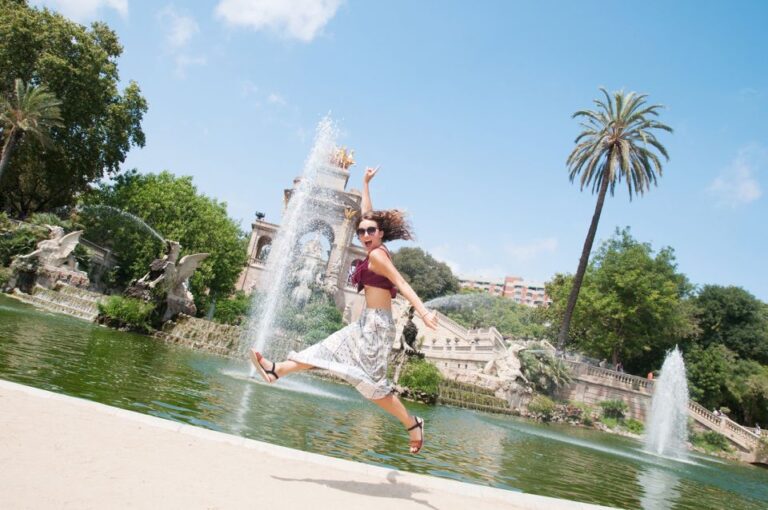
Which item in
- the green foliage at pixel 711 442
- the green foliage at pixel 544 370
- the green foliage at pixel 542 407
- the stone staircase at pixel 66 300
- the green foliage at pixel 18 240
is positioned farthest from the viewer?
the green foliage at pixel 711 442

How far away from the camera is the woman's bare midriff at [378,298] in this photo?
4.13m

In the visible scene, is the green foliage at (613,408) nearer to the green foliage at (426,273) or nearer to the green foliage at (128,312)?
the green foliage at (128,312)

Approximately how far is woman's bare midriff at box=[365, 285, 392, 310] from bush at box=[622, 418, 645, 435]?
114 feet

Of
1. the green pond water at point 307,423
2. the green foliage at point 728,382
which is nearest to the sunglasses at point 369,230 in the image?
the green pond water at point 307,423

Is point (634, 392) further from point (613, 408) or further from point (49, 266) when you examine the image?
point (49, 266)

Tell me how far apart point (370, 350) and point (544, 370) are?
2921 cm

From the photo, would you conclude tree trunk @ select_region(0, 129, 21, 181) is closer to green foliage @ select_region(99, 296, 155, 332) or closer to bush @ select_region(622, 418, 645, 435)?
green foliage @ select_region(99, 296, 155, 332)

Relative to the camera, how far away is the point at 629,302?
39594 millimetres

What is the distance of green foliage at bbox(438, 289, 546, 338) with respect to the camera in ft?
194

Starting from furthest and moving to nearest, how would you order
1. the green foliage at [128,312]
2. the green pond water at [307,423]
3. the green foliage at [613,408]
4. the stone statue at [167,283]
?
1. the green foliage at [613,408]
2. the stone statue at [167,283]
3. the green foliage at [128,312]
4. the green pond water at [307,423]

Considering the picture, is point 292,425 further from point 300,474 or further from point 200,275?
point 200,275

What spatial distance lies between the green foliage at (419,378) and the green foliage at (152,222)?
22130 millimetres

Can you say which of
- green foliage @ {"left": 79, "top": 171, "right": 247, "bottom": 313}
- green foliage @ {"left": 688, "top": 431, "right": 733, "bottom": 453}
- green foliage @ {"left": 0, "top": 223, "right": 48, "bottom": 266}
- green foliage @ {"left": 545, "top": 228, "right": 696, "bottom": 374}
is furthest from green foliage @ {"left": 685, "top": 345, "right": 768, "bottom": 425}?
green foliage @ {"left": 0, "top": 223, "right": 48, "bottom": 266}

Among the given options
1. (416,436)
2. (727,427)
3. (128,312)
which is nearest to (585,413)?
(727,427)
